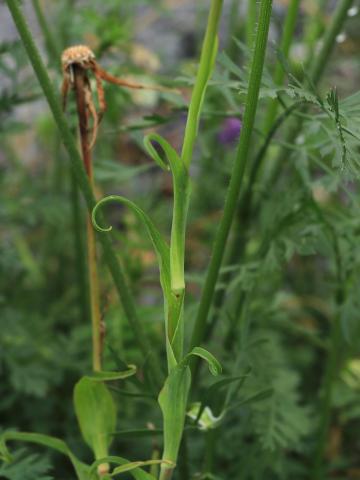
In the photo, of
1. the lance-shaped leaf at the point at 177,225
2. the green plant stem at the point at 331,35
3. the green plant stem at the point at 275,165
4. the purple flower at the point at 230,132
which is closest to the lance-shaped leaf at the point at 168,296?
the lance-shaped leaf at the point at 177,225

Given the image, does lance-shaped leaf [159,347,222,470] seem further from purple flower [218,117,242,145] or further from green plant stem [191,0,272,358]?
purple flower [218,117,242,145]

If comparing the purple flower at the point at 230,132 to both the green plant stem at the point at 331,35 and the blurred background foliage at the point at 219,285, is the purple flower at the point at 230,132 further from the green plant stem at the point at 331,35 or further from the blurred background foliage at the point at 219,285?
the green plant stem at the point at 331,35

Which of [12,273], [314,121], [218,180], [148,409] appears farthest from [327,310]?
[314,121]

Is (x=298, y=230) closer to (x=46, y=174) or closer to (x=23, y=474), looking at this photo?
(x=23, y=474)

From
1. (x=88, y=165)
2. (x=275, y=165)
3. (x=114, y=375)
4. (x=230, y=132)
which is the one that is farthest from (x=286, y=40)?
(x=230, y=132)

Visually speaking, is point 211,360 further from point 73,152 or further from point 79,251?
point 79,251

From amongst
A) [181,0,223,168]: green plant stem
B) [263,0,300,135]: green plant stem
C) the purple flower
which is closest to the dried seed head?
[181,0,223,168]: green plant stem
